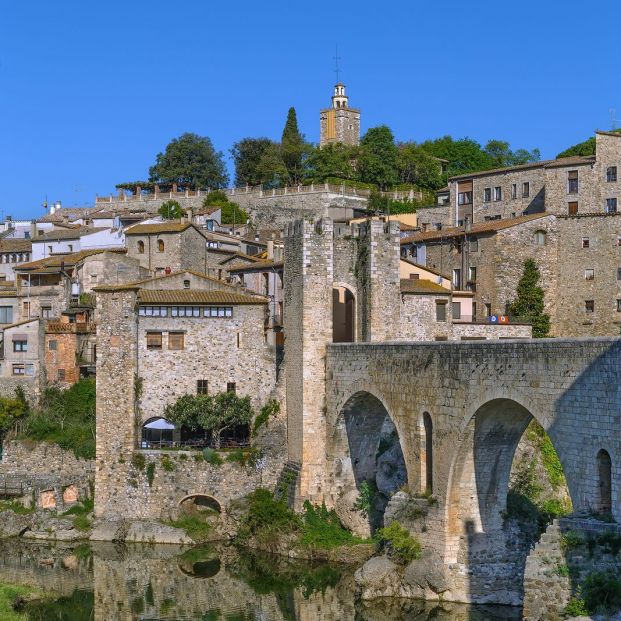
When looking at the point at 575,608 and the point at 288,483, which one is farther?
the point at 288,483

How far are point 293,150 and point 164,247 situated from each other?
30.5m

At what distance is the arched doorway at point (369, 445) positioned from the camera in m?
38.6

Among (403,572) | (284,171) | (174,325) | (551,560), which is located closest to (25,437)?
(174,325)

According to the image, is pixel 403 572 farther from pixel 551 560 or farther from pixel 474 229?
pixel 474 229

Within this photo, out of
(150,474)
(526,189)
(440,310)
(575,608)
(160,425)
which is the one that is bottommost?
(575,608)

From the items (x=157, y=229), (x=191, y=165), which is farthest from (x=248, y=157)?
(x=157, y=229)

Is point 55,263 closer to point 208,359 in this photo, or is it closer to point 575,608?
point 208,359

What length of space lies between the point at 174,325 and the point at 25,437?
7.40 m

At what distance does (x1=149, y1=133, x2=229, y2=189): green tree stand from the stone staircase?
5379 centimetres

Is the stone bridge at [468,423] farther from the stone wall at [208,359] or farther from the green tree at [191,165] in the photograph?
the green tree at [191,165]

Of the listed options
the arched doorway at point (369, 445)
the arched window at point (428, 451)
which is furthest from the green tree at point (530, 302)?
the arched window at point (428, 451)

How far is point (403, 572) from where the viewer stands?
1289 inches

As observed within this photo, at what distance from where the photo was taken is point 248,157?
93.1 metres

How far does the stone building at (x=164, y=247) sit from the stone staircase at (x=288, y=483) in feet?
64.0
